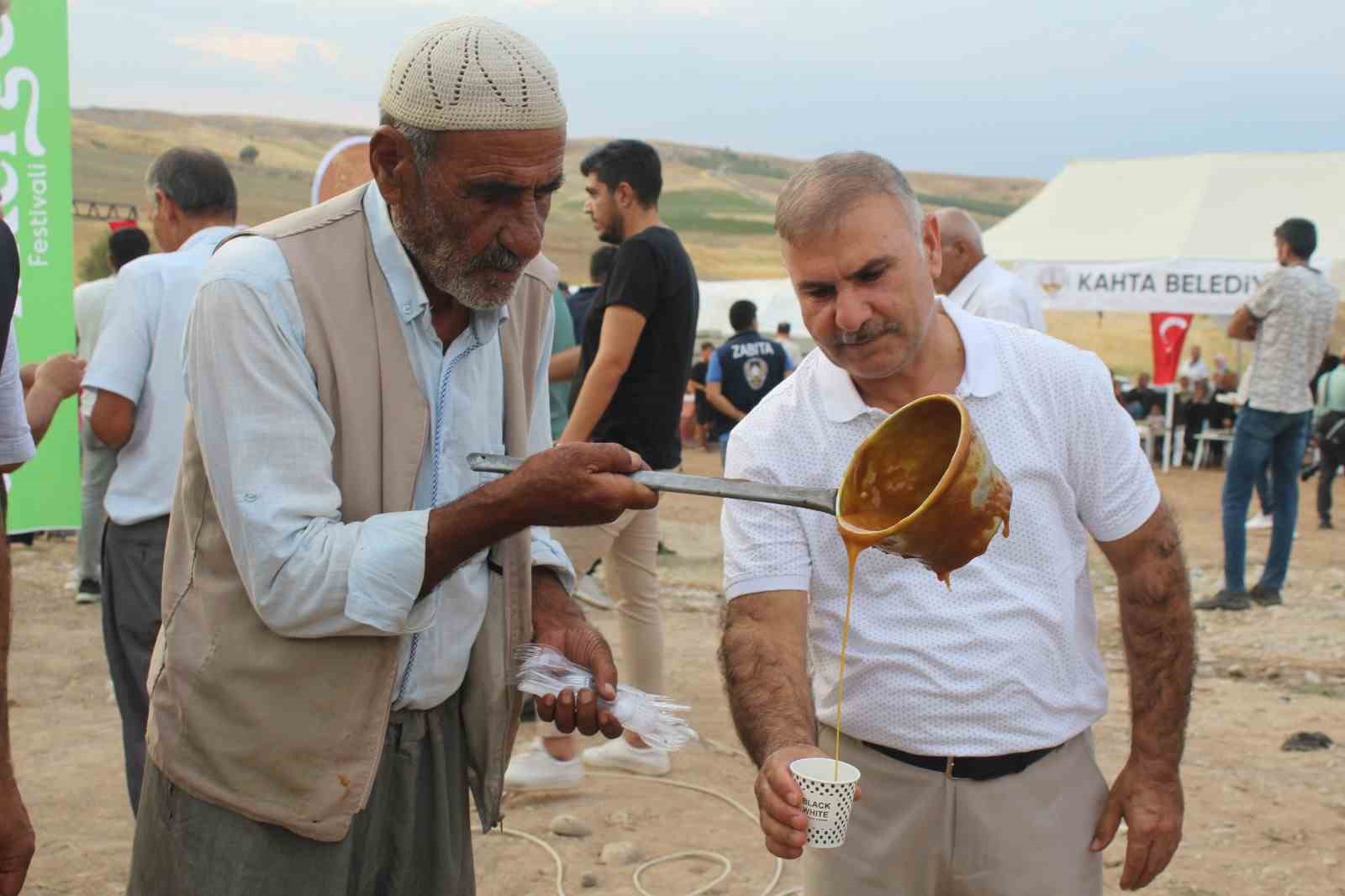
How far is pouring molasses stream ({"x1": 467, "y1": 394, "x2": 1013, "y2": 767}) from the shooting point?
1.94 metres

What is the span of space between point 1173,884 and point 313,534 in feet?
11.7

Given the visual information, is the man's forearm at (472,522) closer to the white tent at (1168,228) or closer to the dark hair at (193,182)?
the dark hair at (193,182)

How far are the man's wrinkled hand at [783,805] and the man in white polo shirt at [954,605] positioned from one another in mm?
144

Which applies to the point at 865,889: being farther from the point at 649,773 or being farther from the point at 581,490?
the point at 649,773

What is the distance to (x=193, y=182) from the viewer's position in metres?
4.22

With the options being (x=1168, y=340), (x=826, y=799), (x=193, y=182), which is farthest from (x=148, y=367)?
(x=1168, y=340)

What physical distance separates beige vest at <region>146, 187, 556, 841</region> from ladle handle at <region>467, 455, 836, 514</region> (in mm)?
122

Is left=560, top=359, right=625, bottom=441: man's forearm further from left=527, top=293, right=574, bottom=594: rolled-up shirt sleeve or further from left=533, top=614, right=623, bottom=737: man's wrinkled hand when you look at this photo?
left=533, top=614, right=623, bottom=737: man's wrinkled hand

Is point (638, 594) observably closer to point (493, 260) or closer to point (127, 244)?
point (493, 260)

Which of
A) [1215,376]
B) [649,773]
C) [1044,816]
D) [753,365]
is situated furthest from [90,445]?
[1215,376]

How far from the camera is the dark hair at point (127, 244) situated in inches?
273

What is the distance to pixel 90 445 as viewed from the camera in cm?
741

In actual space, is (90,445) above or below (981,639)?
below

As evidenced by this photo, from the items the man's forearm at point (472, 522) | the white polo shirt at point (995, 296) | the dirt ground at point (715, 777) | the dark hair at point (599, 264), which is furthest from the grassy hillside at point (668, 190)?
the man's forearm at point (472, 522)
